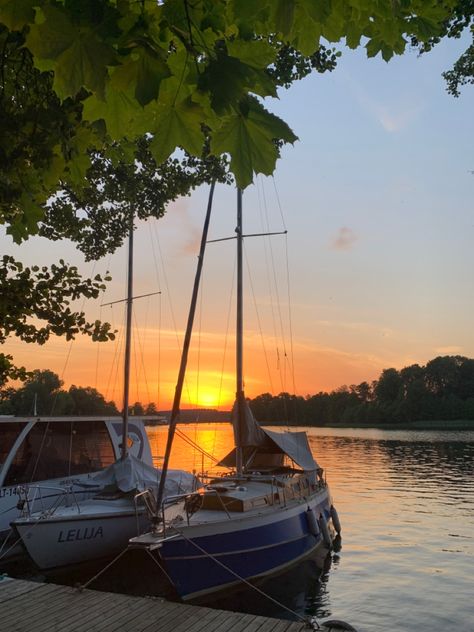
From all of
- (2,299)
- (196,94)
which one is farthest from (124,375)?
(196,94)

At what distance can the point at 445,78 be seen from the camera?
1419 centimetres

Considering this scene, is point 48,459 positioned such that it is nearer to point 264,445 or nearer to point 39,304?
point 264,445

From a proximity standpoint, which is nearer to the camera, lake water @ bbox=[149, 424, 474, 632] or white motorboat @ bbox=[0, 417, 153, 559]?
lake water @ bbox=[149, 424, 474, 632]

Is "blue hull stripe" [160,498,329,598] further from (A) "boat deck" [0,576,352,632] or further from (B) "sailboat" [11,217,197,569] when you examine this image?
(A) "boat deck" [0,576,352,632]

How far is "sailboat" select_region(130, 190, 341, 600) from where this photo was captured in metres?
13.0

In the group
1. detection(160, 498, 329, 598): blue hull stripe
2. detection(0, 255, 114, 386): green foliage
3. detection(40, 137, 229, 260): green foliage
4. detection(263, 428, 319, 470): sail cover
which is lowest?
detection(160, 498, 329, 598): blue hull stripe

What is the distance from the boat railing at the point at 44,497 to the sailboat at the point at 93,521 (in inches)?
1.5

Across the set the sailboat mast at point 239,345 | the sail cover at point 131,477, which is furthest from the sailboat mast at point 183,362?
the sailboat mast at point 239,345

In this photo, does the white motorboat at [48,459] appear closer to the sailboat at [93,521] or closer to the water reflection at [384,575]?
the sailboat at [93,521]

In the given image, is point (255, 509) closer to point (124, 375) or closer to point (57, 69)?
point (124, 375)

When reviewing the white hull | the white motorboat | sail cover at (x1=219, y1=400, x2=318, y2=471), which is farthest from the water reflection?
sail cover at (x1=219, y1=400, x2=318, y2=471)

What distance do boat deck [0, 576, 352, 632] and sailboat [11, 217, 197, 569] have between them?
4.77m

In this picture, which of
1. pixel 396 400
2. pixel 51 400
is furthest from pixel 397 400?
pixel 51 400

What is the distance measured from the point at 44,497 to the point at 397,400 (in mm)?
149051
